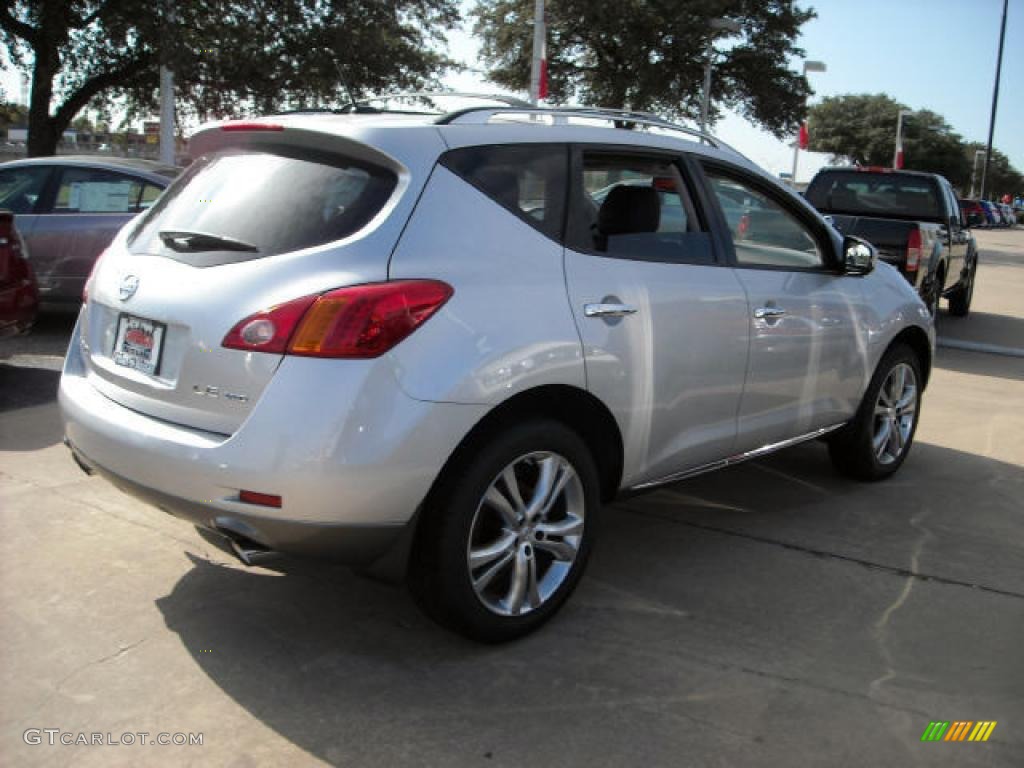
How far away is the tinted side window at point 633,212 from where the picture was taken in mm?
3553

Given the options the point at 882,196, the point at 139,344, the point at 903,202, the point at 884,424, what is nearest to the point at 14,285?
the point at 139,344

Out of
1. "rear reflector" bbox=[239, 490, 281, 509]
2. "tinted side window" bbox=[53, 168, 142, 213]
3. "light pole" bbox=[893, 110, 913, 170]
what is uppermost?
"light pole" bbox=[893, 110, 913, 170]

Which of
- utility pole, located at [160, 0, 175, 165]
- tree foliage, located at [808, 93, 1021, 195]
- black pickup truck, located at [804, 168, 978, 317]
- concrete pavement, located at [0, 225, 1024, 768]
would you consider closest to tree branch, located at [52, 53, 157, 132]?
utility pole, located at [160, 0, 175, 165]

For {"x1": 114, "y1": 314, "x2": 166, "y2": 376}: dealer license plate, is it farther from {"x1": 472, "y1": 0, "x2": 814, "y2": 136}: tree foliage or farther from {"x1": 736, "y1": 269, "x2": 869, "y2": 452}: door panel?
{"x1": 472, "y1": 0, "x2": 814, "y2": 136}: tree foliage

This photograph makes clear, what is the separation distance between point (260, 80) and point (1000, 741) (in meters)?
17.6

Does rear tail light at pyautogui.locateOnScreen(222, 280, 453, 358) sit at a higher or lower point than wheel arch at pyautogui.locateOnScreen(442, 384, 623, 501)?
higher

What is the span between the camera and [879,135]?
91.9 metres

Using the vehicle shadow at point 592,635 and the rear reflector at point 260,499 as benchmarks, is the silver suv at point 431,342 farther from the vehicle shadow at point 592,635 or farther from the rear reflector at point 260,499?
the vehicle shadow at point 592,635

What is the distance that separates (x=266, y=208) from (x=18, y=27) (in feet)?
52.7

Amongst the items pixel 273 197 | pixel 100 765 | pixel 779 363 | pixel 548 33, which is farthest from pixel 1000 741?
pixel 548 33

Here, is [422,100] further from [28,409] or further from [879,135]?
[879,135]

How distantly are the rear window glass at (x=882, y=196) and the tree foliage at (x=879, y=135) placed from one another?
86.1 meters

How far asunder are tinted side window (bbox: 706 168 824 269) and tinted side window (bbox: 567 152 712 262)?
9.3 inches

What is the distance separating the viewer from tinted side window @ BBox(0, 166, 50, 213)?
852 centimetres
